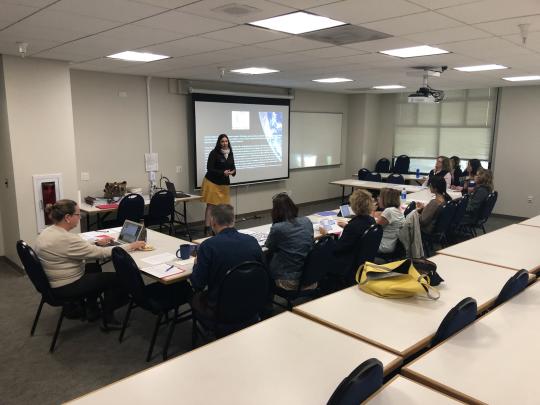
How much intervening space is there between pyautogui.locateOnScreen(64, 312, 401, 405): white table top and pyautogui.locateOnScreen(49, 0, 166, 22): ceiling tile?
2.17 meters

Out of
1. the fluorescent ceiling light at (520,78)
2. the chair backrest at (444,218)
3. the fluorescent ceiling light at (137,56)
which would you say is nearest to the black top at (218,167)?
the fluorescent ceiling light at (137,56)

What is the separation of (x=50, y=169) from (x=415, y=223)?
4204 mm

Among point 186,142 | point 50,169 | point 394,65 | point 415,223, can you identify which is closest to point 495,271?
point 415,223

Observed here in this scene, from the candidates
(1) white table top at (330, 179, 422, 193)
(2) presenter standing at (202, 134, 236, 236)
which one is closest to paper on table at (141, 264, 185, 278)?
(2) presenter standing at (202, 134, 236, 236)

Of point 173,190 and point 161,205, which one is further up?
point 173,190

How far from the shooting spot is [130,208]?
18.2 ft

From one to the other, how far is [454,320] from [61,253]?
2.73 metres

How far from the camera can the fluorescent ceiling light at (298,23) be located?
10.00 ft

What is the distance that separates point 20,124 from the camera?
15.4 ft

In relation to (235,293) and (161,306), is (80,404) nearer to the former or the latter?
(235,293)

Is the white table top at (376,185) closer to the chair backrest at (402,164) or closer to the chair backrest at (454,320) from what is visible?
the chair backrest at (402,164)

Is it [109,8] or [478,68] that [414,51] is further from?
[109,8]

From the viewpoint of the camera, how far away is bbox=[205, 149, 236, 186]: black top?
6.56 metres

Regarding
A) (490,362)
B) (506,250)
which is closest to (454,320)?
(490,362)
